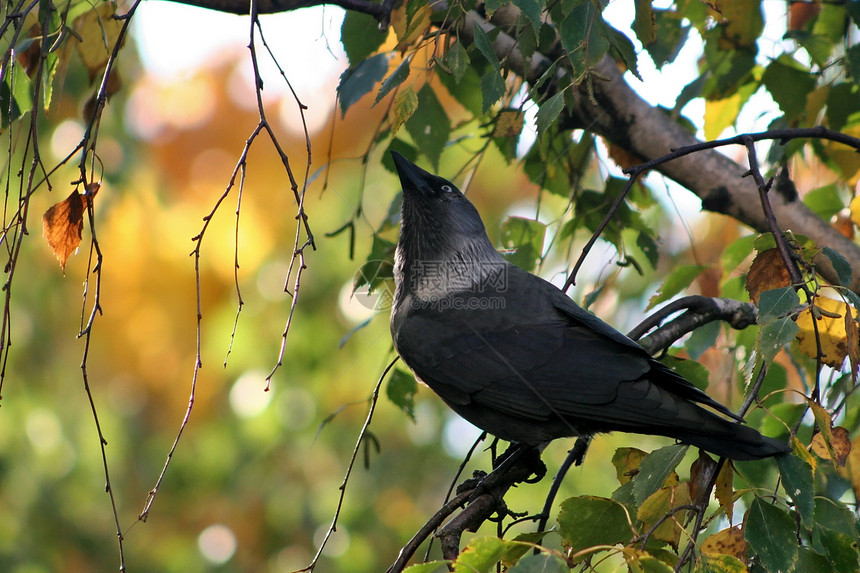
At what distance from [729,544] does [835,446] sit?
0.34 meters

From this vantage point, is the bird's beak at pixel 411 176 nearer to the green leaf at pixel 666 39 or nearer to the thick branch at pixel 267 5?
the thick branch at pixel 267 5

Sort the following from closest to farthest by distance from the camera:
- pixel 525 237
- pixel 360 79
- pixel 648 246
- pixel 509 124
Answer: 1. pixel 509 124
2. pixel 360 79
3. pixel 525 237
4. pixel 648 246

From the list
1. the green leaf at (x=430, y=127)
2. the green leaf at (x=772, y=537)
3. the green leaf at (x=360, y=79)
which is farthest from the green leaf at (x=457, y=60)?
the green leaf at (x=772, y=537)

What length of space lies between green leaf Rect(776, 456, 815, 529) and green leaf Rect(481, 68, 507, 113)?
45.7 inches

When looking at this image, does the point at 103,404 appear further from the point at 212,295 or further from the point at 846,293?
the point at 846,293

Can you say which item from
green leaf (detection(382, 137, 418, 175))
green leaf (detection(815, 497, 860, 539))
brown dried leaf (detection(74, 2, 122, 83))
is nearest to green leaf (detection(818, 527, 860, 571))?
green leaf (detection(815, 497, 860, 539))

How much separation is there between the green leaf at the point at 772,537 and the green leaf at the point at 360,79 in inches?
70.6

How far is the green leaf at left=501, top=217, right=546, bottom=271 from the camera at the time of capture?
3.02 meters

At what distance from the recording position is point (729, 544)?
1659 mm

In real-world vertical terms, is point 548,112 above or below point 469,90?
below

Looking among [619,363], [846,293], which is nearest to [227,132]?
[619,363]

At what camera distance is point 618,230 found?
3.16 metres

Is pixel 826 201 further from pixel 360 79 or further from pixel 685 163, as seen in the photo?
pixel 360 79

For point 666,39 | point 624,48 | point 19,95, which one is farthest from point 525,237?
point 19,95
